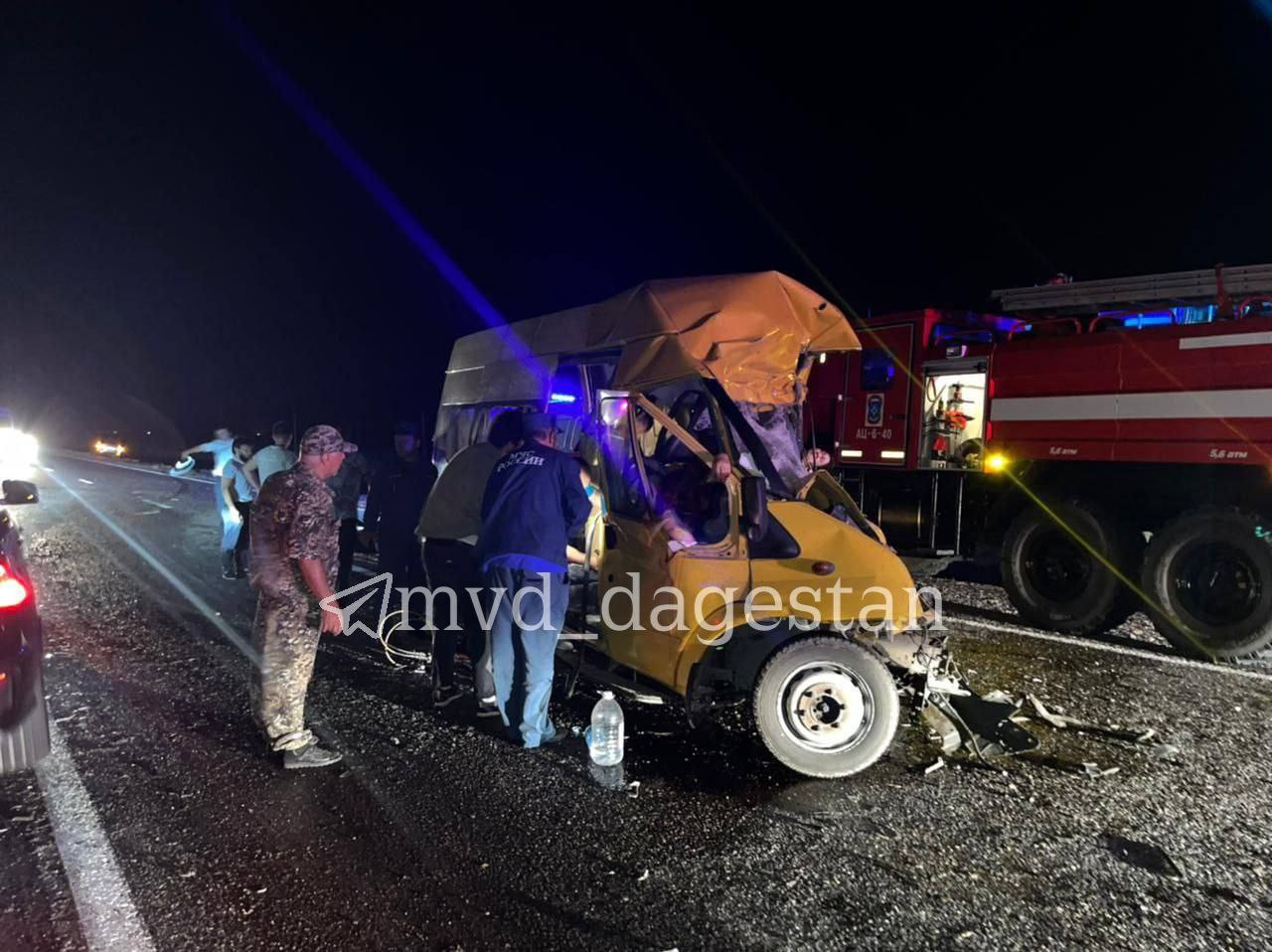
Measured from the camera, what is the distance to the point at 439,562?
557 centimetres

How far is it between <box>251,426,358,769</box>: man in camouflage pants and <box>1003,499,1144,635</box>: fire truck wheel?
21.1 ft

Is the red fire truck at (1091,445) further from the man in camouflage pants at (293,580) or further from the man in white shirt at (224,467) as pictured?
the man in white shirt at (224,467)

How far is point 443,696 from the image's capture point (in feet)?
17.9

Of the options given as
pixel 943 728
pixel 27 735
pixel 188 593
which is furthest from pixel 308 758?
pixel 188 593

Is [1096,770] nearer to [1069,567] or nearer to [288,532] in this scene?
[1069,567]

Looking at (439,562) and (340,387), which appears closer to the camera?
(439,562)

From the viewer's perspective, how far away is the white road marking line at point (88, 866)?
2934mm

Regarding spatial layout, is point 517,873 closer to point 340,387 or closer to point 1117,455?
point 1117,455

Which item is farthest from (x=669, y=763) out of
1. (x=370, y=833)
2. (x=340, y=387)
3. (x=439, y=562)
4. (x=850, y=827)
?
Result: (x=340, y=387)

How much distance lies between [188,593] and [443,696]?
4314mm

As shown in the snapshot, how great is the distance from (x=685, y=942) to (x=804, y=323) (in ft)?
11.4

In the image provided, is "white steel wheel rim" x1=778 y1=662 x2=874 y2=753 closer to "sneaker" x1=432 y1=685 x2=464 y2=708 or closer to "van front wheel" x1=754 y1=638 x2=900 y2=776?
"van front wheel" x1=754 y1=638 x2=900 y2=776

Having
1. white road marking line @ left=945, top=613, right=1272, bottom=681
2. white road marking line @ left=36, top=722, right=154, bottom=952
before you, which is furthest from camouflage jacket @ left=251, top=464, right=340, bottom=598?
white road marking line @ left=945, top=613, right=1272, bottom=681

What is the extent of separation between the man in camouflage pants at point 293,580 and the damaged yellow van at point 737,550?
1543mm
